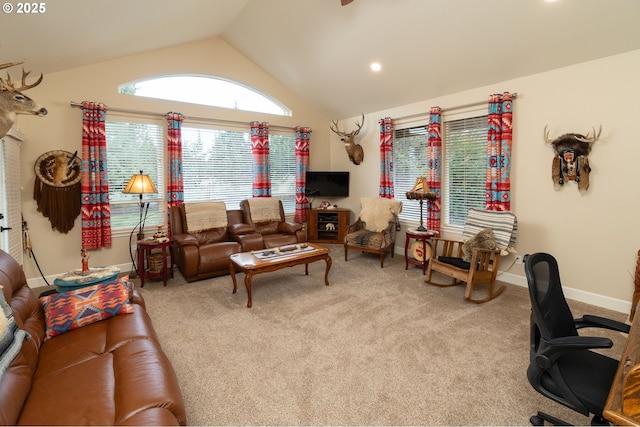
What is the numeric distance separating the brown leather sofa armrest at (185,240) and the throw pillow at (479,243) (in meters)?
3.43

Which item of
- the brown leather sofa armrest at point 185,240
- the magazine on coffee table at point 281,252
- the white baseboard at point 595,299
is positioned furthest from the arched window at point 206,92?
the white baseboard at point 595,299

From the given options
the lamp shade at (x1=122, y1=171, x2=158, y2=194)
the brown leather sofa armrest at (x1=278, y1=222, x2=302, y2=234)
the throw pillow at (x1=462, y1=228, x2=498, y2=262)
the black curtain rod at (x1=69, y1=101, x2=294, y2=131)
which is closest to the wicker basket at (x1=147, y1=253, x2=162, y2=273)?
the lamp shade at (x1=122, y1=171, x2=158, y2=194)

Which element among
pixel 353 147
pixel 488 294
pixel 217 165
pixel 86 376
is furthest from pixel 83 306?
pixel 353 147

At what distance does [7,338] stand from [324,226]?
5.01 metres

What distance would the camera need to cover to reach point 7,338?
4.64 feet

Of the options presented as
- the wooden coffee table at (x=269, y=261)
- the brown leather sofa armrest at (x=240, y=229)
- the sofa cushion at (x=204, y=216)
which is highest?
the sofa cushion at (x=204, y=216)

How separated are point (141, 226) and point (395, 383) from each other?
410 centimetres

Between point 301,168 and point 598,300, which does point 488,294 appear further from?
point 301,168

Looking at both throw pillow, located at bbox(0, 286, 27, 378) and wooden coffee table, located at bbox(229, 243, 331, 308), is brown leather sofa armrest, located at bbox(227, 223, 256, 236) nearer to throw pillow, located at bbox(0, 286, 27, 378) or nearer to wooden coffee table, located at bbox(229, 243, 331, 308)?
wooden coffee table, located at bbox(229, 243, 331, 308)

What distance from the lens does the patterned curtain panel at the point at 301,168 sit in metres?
6.06

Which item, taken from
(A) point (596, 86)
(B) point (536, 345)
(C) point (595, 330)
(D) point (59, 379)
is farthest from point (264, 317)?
(A) point (596, 86)

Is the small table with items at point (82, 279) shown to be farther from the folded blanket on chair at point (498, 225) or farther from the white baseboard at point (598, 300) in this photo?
the white baseboard at point (598, 300)

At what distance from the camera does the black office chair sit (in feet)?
4.48

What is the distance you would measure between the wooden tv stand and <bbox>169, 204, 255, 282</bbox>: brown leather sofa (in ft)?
5.15
